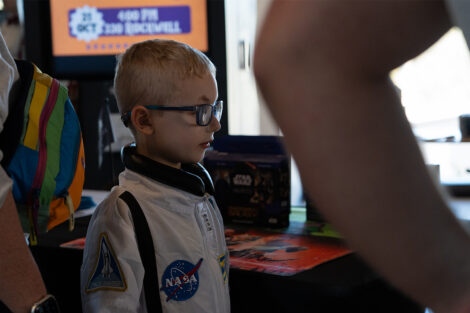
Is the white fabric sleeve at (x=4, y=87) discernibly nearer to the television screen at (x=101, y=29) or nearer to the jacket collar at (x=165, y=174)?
the jacket collar at (x=165, y=174)

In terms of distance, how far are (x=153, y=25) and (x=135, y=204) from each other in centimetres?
161

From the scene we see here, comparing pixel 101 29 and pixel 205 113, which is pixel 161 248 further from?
pixel 101 29

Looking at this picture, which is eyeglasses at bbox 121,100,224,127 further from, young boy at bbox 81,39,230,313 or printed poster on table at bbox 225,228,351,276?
printed poster on table at bbox 225,228,351,276

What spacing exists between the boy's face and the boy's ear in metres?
0.01

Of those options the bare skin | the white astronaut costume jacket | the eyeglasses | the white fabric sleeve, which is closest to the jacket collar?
the white astronaut costume jacket

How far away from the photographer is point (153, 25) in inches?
108

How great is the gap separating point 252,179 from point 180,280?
0.66m

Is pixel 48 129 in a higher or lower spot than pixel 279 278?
higher

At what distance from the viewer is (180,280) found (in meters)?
1.33

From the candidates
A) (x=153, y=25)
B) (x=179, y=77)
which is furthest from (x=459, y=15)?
(x=153, y=25)

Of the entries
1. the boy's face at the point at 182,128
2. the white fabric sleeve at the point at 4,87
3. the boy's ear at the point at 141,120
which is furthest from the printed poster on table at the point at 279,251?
the white fabric sleeve at the point at 4,87

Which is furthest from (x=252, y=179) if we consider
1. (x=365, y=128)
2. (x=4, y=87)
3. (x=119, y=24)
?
(x=365, y=128)

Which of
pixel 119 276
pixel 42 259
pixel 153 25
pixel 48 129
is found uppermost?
pixel 153 25

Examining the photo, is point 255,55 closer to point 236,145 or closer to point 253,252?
point 253,252
